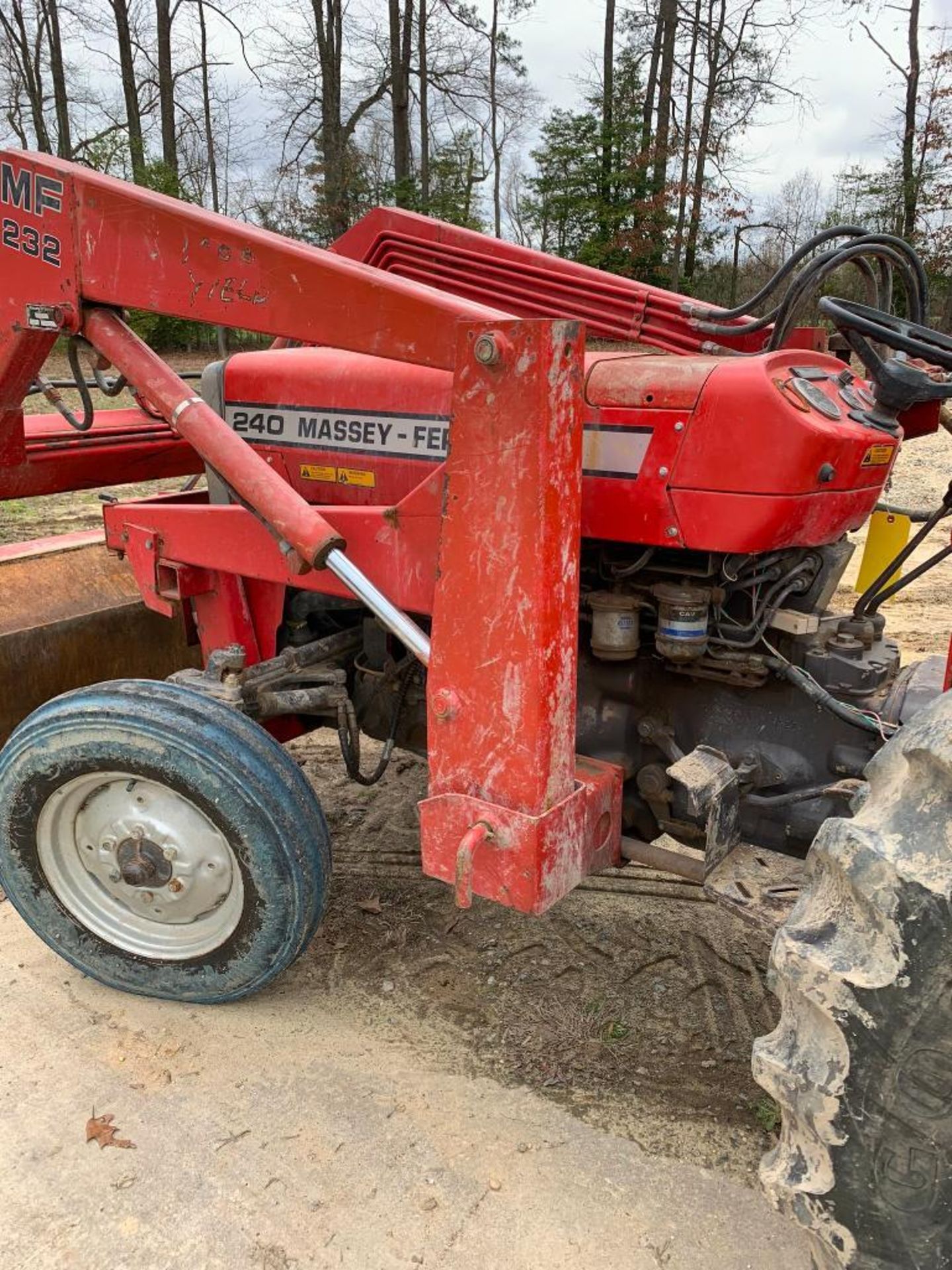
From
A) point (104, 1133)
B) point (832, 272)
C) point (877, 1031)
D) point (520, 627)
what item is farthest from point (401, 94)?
point (877, 1031)

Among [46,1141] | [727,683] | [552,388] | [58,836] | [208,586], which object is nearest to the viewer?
[552,388]

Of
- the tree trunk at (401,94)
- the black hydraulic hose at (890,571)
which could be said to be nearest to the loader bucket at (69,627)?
the black hydraulic hose at (890,571)

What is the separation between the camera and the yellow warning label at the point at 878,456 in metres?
1.99

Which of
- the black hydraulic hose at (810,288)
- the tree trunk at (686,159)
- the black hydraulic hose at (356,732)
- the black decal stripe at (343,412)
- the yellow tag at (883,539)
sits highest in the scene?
the tree trunk at (686,159)

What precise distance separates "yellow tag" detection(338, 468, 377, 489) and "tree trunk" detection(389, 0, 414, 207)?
16882 millimetres

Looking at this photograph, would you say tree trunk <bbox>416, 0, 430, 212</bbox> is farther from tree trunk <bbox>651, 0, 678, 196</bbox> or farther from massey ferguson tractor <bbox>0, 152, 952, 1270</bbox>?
massey ferguson tractor <bbox>0, 152, 952, 1270</bbox>

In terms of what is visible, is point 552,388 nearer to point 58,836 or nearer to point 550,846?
point 550,846

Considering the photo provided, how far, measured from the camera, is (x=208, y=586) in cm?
266

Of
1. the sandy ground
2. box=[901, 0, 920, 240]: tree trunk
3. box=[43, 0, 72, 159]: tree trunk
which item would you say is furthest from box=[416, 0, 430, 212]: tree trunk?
the sandy ground

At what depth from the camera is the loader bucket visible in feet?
10.4

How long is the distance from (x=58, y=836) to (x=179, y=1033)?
1.76 feet

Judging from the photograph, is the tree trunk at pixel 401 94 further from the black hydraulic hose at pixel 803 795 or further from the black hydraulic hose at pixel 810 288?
the black hydraulic hose at pixel 803 795

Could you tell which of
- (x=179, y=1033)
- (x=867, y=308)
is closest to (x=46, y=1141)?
(x=179, y=1033)

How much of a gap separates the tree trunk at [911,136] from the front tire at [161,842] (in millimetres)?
18479
